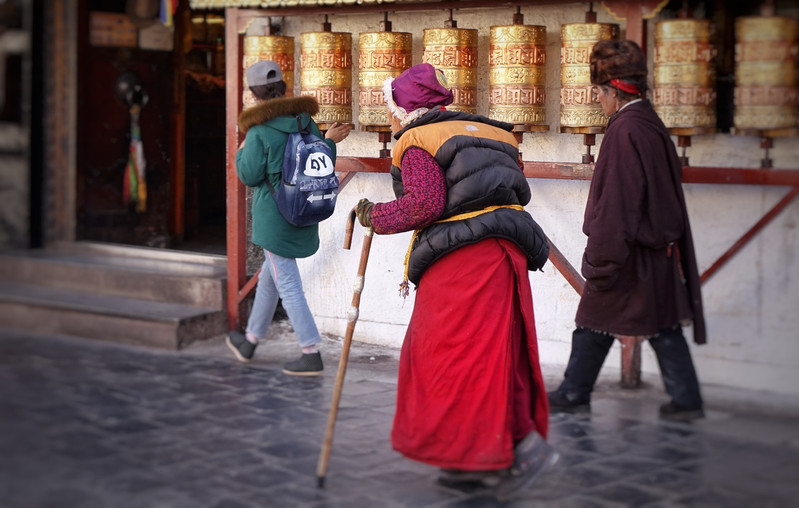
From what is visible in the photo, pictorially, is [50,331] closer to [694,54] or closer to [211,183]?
[211,183]

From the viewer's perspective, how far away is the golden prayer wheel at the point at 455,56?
19.4ft

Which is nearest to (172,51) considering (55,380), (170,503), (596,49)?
(55,380)

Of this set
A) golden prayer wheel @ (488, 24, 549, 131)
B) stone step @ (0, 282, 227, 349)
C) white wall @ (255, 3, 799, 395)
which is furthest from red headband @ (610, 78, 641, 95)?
stone step @ (0, 282, 227, 349)

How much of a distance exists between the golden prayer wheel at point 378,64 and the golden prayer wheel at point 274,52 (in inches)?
24.2

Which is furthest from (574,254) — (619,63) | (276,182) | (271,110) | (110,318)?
(110,318)

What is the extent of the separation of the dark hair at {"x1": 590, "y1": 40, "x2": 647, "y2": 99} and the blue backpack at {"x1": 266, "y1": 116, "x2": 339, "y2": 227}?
64.2 inches

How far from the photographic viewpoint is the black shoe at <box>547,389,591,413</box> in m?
5.30

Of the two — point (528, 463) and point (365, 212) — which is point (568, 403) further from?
point (365, 212)

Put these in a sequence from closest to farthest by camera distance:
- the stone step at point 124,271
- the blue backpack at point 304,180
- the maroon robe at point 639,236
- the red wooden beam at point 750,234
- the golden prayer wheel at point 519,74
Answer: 1. the maroon robe at point 639,236
2. the red wooden beam at point 750,234
3. the golden prayer wheel at point 519,74
4. the blue backpack at point 304,180
5. the stone step at point 124,271

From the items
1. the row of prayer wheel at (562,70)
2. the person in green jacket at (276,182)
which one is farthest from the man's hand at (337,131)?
the row of prayer wheel at (562,70)

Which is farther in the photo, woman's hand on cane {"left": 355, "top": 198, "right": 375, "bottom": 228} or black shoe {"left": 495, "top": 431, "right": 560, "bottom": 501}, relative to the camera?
woman's hand on cane {"left": 355, "top": 198, "right": 375, "bottom": 228}

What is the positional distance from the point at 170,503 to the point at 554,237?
303cm

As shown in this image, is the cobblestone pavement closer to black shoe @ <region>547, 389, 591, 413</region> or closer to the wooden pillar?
black shoe @ <region>547, 389, 591, 413</region>

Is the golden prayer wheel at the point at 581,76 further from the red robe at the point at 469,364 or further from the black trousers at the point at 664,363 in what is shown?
the red robe at the point at 469,364
